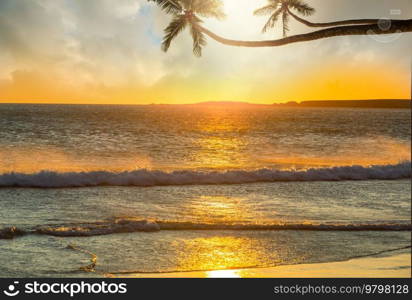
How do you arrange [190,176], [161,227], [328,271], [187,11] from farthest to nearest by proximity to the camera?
1. [190,176]
2. [161,227]
3. [187,11]
4. [328,271]

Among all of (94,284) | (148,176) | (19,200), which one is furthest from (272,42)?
(148,176)

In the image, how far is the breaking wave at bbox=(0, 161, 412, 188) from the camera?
18.1 metres

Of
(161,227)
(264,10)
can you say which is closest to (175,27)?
(161,227)

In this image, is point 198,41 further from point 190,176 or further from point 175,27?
point 190,176

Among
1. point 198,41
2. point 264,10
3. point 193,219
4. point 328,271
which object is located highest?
point 264,10

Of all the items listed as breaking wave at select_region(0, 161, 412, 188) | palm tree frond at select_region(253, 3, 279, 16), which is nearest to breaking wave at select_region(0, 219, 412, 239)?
breaking wave at select_region(0, 161, 412, 188)

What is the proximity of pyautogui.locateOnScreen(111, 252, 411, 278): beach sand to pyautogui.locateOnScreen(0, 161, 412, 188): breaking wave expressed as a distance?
10.9 metres

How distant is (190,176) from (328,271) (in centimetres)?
1308

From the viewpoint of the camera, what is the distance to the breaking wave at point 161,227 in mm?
9664

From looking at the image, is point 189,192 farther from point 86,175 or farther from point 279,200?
point 86,175

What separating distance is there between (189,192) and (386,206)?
5.67 metres

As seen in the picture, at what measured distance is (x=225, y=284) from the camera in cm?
652

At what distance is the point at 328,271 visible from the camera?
7.24 m

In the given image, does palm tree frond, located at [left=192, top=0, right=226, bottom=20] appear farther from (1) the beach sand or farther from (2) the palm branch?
(1) the beach sand
